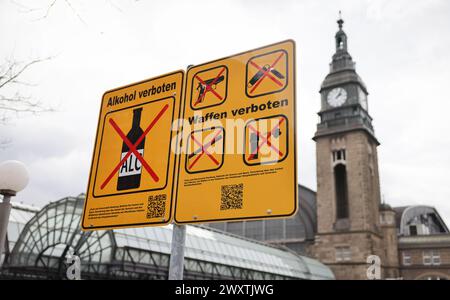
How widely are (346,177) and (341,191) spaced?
194 centimetres

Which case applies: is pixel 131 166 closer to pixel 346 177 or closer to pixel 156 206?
pixel 156 206

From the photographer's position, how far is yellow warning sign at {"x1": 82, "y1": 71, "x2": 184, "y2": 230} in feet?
10.7

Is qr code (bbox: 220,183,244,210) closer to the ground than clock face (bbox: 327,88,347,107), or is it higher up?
closer to the ground

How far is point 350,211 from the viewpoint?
1999 inches

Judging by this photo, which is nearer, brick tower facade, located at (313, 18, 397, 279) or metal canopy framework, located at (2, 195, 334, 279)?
metal canopy framework, located at (2, 195, 334, 279)

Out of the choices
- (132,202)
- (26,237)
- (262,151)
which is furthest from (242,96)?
(26,237)

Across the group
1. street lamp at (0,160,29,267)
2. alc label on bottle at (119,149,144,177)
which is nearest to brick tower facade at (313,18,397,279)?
street lamp at (0,160,29,267)

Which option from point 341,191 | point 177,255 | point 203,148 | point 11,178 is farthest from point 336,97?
point 177,255

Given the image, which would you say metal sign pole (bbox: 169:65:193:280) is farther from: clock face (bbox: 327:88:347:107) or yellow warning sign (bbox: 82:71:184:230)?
clock face (bbox: 327:88:347:107)

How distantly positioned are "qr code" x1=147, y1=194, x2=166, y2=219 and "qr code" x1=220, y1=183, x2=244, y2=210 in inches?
19.5

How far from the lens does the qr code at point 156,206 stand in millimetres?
3150

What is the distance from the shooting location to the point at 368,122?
56812 mm

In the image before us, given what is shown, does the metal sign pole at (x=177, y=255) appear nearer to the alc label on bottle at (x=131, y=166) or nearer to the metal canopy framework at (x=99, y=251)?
the alc label on bottle at (x=131, y=166)

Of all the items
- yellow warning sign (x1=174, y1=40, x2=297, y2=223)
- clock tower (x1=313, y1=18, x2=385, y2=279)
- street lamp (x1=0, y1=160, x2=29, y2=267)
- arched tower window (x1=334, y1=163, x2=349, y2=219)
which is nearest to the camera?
yellow warning sign (x1=174, y1=40, x2=297, y2=223)
